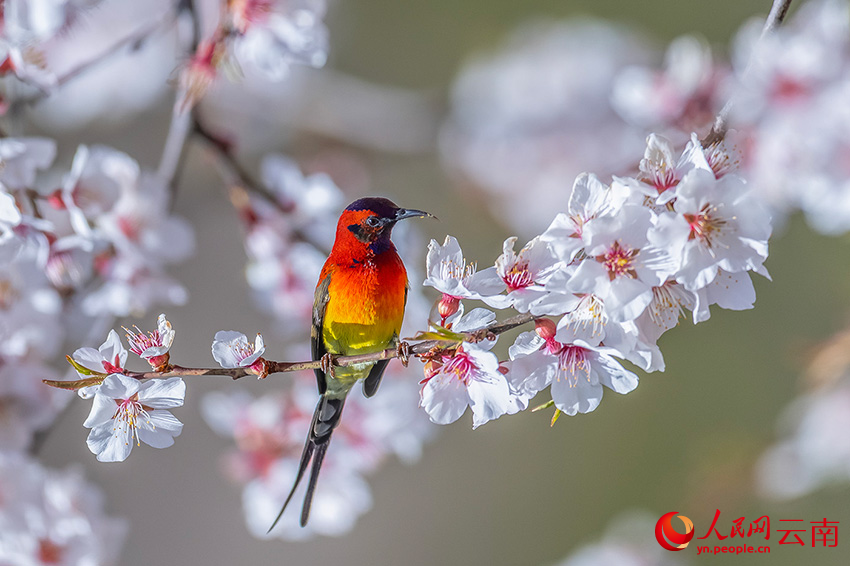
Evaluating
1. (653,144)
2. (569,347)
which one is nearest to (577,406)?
(569,347)

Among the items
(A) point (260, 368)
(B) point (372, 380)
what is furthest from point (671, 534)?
(A) point (260, 368)

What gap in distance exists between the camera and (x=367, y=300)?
0.61 m

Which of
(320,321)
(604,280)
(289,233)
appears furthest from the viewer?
(289,233)

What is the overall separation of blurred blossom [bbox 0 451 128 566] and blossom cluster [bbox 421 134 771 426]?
591mm

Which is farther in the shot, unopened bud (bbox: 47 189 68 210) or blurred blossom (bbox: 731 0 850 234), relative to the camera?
blurred blossom (bbox: 731 0 850 234)

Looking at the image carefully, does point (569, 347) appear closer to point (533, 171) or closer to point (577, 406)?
point (577, 406)

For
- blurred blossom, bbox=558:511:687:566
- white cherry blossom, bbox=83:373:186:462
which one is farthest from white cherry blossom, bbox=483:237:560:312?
blurred blossom, bbox=558:511:687:566

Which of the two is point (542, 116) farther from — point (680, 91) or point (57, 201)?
point (57, 201)

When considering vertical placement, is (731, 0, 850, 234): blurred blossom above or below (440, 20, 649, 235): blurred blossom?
below

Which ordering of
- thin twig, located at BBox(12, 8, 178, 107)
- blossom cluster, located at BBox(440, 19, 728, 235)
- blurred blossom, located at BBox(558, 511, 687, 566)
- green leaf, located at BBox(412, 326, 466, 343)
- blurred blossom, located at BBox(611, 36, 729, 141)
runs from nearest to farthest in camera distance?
green leaf, located at BBox(412, 326, 466, 343), thin twig, located at BBox(12, 8, 178, 107), blurred blossom, located at BBox(611, 36, 729, 141), blurred blossom, located at BBox(558, 511, 687, 566), blossom cluster, located at BBox(440, 19, 728, 235)

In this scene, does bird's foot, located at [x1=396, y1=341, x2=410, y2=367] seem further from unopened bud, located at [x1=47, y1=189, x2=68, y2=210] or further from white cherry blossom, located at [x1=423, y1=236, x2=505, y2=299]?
unopened bud, located at [x1=47, y1=189, x2=68, y2=210]

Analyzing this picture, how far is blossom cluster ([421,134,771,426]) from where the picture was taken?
435 mm

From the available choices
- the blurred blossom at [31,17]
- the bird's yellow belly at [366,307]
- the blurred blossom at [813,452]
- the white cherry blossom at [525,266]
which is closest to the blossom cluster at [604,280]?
the white cherry blossom at [525,266]

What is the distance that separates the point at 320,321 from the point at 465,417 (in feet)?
3.84
